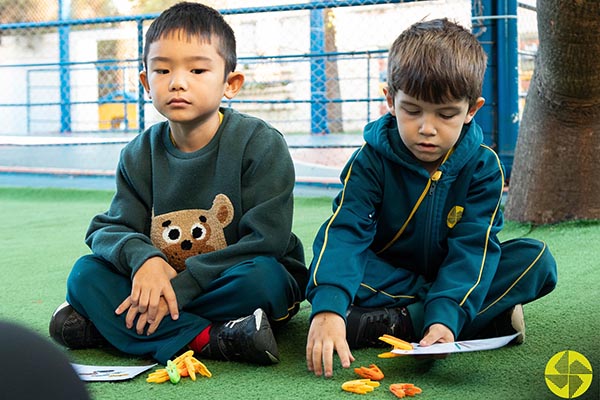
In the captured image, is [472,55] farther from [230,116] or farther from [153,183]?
[153,183]

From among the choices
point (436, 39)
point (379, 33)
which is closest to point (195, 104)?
point (436, 39)

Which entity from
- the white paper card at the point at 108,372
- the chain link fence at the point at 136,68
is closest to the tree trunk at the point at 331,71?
the chain link fence at the point at 136,68

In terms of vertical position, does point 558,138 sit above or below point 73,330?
above

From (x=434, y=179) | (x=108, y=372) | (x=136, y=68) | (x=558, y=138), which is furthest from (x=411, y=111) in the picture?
(x=136, y=68)

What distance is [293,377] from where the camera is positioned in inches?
60.1

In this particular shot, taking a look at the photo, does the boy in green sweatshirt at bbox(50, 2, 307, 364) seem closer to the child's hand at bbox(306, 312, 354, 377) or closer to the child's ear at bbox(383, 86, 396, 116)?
the child's hand at bbox(306, 312, 354, 377)

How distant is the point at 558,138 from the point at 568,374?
6.35ft

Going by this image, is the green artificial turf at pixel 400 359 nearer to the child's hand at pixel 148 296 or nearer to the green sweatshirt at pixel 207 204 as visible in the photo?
the child's hand at pixel 148 296

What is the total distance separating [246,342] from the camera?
1.61 metres

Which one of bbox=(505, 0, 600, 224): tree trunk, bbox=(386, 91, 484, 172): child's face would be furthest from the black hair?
bbox=(505, 0, 600, 224): tree trunk

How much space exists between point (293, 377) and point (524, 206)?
2014 mm

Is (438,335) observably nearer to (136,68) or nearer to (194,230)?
(194,230)

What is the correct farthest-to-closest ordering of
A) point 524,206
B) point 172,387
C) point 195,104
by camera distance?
point 524,206
point 195,104
point 172,387

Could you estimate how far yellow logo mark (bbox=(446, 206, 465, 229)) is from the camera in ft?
5.70
